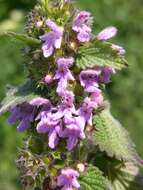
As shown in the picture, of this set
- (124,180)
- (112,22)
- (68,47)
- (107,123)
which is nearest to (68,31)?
(68,47)

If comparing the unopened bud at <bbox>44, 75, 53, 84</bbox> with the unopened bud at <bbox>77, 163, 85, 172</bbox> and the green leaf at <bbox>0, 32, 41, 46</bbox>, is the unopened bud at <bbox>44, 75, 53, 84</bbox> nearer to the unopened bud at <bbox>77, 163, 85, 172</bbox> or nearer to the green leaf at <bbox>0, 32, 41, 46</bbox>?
the green leaf at <bbox>0, 32, 41, 46</bbox>

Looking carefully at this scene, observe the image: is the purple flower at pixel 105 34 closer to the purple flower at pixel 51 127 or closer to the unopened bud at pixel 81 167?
the purple flower at pixel 51 127

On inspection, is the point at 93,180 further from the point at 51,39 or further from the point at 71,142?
the point at 51,39

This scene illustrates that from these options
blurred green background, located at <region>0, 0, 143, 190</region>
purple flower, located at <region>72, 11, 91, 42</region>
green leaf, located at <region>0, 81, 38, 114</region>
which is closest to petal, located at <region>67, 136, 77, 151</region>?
green leaf, located at <region>0, 81, 38, 114</region>

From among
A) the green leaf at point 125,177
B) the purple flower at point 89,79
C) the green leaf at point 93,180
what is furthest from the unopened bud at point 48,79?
the green leaf at point 125,177

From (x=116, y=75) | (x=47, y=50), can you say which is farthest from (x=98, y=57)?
(x=116, y=75)

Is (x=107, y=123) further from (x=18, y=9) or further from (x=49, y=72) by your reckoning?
(x=18, y=9)
